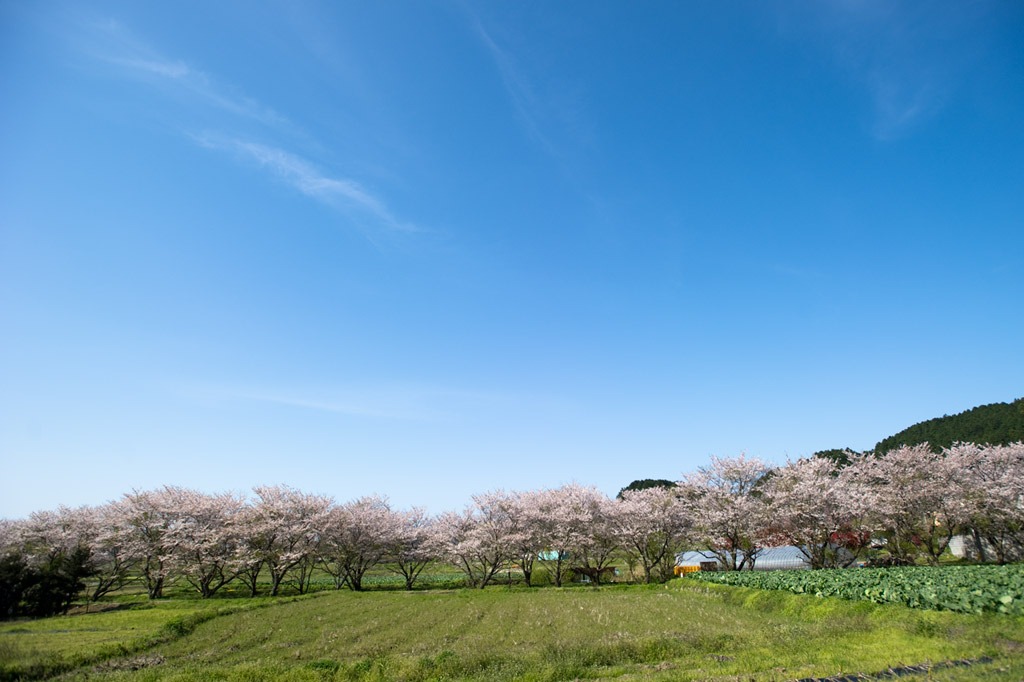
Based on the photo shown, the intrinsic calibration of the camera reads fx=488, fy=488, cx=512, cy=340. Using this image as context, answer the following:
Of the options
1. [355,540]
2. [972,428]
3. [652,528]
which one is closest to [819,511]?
[652,528]

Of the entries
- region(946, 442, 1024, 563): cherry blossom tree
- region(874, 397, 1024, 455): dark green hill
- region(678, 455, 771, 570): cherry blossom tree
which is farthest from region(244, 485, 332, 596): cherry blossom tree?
region(874, 397, 1024, 455): dark green hill

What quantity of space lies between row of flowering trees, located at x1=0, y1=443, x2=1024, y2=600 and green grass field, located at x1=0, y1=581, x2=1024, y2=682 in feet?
39.1

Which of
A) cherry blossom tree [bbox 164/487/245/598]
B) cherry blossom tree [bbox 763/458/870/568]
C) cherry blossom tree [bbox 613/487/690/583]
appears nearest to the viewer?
cherry blossom tree [bbox 763/458/870/568]

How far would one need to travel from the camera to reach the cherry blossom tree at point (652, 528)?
4069cm

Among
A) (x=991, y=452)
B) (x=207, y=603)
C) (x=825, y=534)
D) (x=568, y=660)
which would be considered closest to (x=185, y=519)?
(x=207, y=603)

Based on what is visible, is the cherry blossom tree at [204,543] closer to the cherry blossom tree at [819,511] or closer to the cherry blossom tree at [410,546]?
the cherry blossom tree at [410,546]

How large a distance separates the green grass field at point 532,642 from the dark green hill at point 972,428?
7343 centimetres

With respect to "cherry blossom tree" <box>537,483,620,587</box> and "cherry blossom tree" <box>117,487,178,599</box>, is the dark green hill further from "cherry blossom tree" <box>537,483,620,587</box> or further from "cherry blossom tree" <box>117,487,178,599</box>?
Answer: "cherry blossom tree" <box>117,487,178,599</box>

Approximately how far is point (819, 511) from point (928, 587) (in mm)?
22469

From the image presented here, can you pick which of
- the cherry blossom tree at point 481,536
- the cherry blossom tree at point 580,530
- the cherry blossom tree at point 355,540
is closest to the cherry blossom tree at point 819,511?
the cherry blossom tree at point 580,530

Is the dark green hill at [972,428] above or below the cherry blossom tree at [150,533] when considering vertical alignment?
above

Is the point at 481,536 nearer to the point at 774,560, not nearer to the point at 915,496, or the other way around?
the point at 774,560

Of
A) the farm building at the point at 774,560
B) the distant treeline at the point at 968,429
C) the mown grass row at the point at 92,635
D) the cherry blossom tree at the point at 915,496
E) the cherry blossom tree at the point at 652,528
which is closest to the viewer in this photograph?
the mown grass row at the point at 92,635

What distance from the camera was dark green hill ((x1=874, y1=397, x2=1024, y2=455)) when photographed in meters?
76.1
